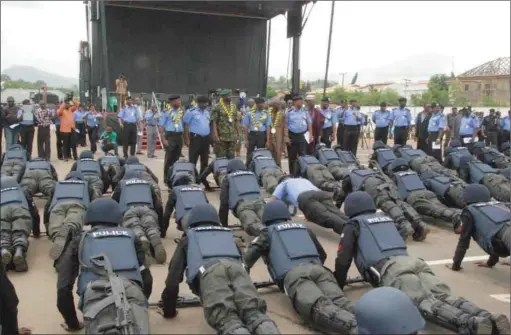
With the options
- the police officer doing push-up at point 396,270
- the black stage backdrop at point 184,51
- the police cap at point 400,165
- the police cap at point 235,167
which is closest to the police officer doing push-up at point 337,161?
the police cap at point 400,165

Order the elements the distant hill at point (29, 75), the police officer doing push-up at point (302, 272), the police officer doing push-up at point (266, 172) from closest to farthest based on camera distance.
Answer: the police officer doing push-up at point (302, 272), the police officer doing push-up at point (266, 172), the distant hill at point (29, 75)

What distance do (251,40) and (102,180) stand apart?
18.0 m

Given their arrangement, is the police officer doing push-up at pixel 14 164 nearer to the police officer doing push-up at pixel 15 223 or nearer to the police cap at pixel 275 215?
the police officer doing push-up at pixel 15 223

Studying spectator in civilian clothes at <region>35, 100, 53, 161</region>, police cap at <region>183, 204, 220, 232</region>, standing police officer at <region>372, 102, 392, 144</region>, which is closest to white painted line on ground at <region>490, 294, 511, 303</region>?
police cap at <region>183, 204, 220, 232</region>

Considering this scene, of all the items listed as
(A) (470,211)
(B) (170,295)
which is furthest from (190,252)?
(A) (470,211)

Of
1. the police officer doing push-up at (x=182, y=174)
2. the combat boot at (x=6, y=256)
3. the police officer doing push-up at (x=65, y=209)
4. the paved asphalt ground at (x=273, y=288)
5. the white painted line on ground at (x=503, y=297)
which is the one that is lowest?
the paved asphalt ground at (x=273, y=288)

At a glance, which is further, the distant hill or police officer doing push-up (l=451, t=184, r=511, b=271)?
the distant hill

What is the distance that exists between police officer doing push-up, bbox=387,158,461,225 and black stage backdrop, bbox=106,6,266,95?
17.7 m

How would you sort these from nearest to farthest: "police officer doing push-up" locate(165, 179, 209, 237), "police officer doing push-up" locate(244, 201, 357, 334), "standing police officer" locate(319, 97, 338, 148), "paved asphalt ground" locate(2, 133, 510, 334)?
"police officer doing push-up" locate(244, 201, 357, 334) < "paved asphalt ground" locate(2, 133, 510, 334) < "police officer doing push-up" locate(165, 179, 209, 237) < "standing police officer" locate(319, 97, 338, 148)

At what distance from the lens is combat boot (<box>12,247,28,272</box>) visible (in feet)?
17.2

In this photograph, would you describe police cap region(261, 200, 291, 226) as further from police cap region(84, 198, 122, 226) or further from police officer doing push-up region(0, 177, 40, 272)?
police officer doing push-up region(0, 177, 40, 272)

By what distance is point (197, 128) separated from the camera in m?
9.48

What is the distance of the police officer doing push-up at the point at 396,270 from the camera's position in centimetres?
365

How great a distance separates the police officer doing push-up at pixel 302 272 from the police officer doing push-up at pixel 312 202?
1522 millimetres
